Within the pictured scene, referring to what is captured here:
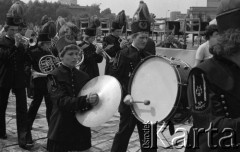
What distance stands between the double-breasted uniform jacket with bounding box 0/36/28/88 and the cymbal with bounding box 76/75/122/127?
2149 millimetres

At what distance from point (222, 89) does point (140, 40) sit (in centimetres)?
258

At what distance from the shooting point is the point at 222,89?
1750 mm

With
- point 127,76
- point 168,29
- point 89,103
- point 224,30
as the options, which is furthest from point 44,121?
point 168,29

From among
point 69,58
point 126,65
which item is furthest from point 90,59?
point 69,58

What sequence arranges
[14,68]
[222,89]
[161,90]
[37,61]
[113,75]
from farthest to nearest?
[37,61]
[14,68]
[113,75]
[161,90]
[222,89]

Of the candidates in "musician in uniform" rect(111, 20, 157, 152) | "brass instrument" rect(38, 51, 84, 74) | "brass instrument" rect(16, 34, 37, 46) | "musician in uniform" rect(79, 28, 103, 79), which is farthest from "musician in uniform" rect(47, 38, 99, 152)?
"musician in uniform" rect(79, 28, 103, 79)

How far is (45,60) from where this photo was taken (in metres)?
5.49

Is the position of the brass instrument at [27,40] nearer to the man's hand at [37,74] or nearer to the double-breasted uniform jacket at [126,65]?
the man's hand at [37,74]

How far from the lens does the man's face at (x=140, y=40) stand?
4.25 m

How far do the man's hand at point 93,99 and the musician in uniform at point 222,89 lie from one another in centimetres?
155

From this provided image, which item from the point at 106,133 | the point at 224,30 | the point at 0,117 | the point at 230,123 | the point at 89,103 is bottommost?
the point at 106,133

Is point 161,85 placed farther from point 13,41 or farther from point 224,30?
point 13,41

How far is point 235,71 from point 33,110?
4.31 m

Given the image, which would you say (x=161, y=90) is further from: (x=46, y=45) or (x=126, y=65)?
(x=46, y=45)
